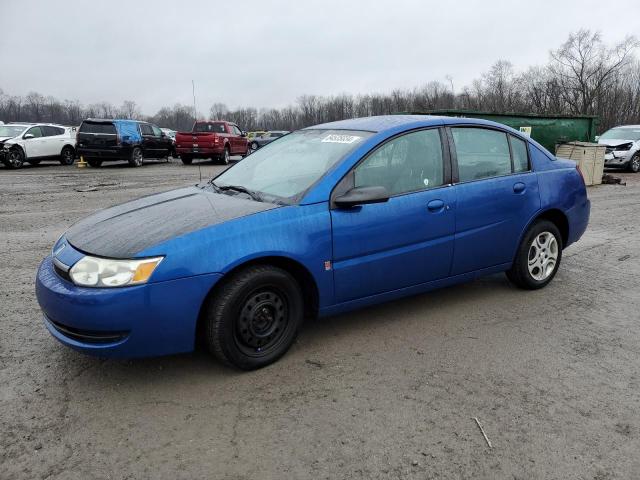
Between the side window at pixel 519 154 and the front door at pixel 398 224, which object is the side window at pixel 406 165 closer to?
the front door at pixel 398 224

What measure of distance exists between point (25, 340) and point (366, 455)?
2670 millimetres

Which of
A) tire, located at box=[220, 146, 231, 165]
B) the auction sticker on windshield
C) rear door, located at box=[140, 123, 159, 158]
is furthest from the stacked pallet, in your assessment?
rear door, located at box=[140, 123, 159, 158]

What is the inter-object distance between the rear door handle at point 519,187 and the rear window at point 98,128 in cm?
1731

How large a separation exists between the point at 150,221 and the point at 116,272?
0.55 meters

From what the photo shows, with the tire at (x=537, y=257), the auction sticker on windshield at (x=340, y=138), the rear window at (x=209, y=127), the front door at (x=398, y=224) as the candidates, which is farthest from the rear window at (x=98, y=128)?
the tire at (x=537, y=257)

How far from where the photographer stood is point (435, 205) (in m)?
3.90

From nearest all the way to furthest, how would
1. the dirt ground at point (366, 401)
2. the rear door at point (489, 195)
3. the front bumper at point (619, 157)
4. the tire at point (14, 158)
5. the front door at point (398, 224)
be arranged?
1. the dirt ground at point (366, 401)
2. the front door at point (398, 224)
3. the rear door at point (489, 195)
4. the front bumper at point (619, 157)
5. the tire at point (14, 158)

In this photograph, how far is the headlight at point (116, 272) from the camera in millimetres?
2869

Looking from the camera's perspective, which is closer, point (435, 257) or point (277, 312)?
point (277, 312)

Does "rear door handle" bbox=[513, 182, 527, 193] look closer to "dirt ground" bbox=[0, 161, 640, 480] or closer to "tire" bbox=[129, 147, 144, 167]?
"dirt ground" bbox=[0, 161, 640, 480]

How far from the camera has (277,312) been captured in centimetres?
333

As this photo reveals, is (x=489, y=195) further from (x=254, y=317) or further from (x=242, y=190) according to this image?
(x=254, y=317)

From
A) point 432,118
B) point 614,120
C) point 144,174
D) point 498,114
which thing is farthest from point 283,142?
point 614,120

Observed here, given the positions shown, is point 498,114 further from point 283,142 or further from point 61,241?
point 61,241
